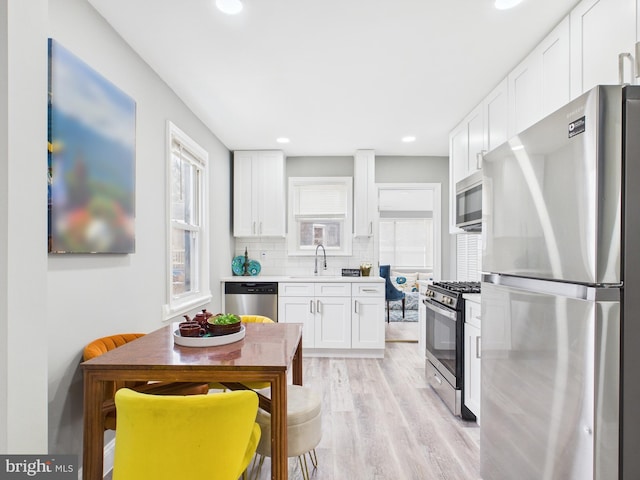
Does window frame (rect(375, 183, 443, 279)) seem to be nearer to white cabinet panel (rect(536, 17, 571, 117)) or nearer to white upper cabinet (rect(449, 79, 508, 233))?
white upper cabinet (rect(449, 79, 508, 233))

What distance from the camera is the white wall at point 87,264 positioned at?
0.90 m

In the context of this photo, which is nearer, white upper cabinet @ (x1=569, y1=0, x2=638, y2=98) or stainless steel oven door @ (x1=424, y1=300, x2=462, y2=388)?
white upper cabinet @ (x1=569, y1=0, x2=638, y2=98)

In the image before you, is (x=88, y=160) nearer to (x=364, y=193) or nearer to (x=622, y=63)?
(x=622, y=63)

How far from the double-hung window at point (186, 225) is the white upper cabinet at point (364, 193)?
6.32ft

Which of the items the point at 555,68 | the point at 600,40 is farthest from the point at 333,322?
the point at 600,40

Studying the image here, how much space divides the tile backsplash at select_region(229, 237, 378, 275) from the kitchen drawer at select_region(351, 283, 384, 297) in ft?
2.19

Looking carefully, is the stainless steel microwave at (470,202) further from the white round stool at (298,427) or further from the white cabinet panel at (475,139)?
the white round stool at (298,427)

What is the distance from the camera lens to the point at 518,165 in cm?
151

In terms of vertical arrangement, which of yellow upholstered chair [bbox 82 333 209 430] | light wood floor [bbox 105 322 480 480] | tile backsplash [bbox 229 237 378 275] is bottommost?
light wood floor [bbox 105 322 480 480]

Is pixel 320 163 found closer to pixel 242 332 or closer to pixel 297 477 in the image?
pixel 242 332

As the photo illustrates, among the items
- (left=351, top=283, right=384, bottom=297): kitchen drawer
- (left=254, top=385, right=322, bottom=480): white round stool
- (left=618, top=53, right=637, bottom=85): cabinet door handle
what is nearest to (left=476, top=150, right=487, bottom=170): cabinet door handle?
(left=618, top=53, right=637, bottom=85): cabinet door handle

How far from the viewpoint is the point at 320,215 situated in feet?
16.2

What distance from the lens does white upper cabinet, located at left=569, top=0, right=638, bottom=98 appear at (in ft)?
4.95

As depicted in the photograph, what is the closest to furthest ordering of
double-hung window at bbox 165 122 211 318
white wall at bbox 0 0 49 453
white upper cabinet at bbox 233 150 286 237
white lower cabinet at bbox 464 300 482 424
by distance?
1. white wall at bbox 0 0 49 453
2. white lower cabinet at bbox 464 300 482 424
3. double-hung window at bbox 165 122 211 318
4. white upper cabinet at bbox 233 150 286 237
